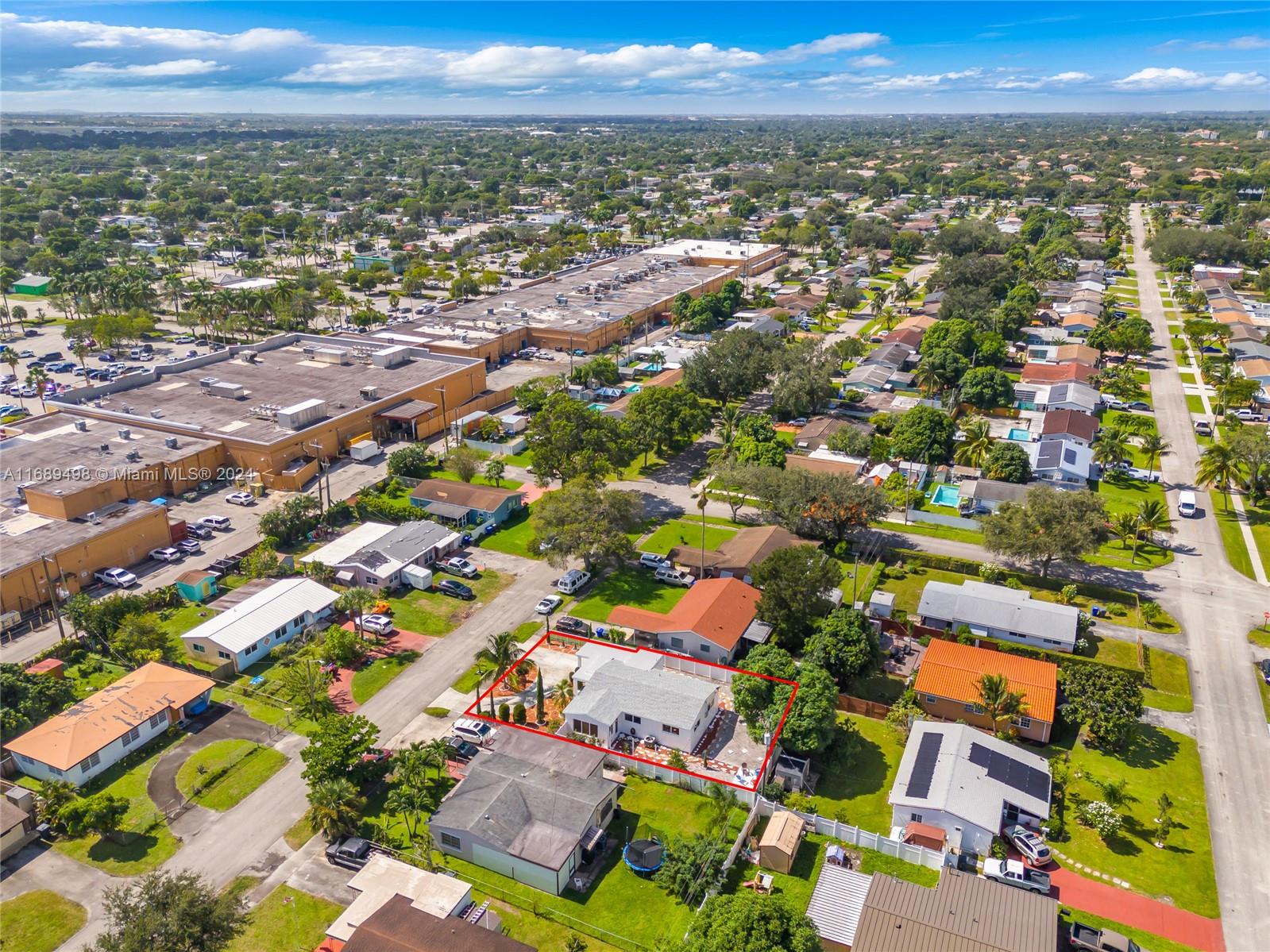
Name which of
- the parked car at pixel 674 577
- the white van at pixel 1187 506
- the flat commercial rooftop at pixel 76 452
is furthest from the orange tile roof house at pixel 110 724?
the white van at pixel 1187 506

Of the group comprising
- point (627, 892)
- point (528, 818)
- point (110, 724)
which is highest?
point (110, 724)

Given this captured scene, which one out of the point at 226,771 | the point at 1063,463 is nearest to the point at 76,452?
the point at 226,771

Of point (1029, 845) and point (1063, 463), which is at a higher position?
point (1063, 463)

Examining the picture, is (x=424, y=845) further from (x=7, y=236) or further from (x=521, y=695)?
(x=7, y=236)

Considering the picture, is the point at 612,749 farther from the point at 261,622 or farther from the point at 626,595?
the point at 261,622

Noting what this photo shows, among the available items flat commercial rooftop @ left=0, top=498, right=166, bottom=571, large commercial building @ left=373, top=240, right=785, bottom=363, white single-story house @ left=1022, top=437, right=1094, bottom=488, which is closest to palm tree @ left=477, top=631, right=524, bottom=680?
flat commercial rooftop @ left=0, top=498, right=166, bottom=571

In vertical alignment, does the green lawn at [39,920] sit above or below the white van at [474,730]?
below

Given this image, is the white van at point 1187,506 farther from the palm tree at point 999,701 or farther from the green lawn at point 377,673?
the green lawn at point 377,673
